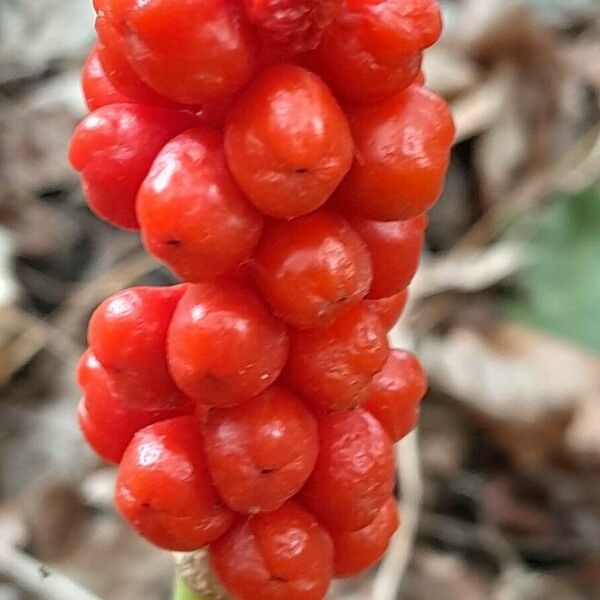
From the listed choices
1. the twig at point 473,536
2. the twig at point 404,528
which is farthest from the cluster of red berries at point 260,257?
the twig at point 473,536

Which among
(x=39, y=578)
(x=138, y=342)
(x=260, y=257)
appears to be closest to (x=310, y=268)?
(x=260, y=257)

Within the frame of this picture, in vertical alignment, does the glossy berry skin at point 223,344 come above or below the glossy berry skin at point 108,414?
above

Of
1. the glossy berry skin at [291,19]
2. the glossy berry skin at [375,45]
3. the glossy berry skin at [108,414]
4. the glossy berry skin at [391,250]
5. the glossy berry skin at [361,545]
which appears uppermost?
the glossy berry skin at [291,19]

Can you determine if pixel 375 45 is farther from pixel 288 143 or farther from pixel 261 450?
pixel 261 450

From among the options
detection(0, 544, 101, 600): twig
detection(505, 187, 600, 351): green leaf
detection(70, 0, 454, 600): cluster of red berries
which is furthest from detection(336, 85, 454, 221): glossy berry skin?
detection(505, 187, 600, 351): green leaf

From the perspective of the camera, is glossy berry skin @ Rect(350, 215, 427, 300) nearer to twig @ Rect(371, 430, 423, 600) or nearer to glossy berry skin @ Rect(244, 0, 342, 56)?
glossy berry skin @ Rect(244, 0, 342, 56)

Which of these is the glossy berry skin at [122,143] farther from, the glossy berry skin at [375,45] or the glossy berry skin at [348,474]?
the glossy berry skin at [348,474]

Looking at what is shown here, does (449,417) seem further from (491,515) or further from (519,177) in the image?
(519,177)

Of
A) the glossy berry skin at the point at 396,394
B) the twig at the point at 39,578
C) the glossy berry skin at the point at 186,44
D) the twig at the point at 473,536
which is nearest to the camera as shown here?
the glossy berry skin at the point at 186,44
